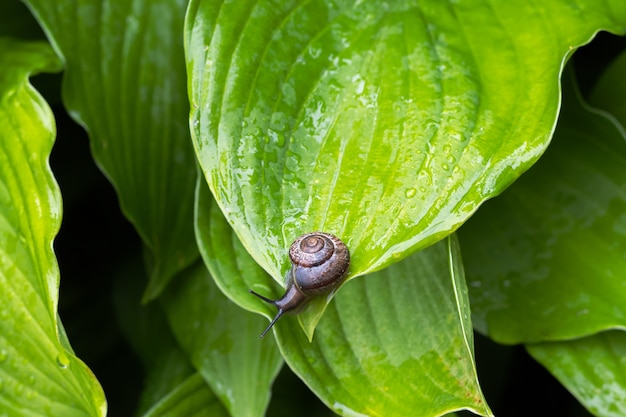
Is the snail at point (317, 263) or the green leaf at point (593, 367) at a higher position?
the snail at point (317, 263)

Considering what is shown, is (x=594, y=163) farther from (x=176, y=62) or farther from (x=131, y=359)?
(x=131, y=359)

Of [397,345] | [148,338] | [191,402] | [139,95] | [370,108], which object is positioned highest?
[370,108]

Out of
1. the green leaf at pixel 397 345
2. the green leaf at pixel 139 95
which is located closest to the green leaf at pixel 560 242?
the green leaf at pixel 397 345

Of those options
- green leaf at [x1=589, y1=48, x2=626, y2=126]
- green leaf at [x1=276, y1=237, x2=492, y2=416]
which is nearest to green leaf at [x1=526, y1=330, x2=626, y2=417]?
green leaf at [x1=276, y1=237, x2=492, y2=416]

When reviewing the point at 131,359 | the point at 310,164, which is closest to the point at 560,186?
the point at 310,164

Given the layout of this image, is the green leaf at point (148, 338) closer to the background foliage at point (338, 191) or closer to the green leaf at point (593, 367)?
the background foliage at point (338, 191)

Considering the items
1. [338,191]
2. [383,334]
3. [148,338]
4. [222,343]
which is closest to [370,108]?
[338,191]

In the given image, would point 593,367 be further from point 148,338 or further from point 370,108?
point 148,338
